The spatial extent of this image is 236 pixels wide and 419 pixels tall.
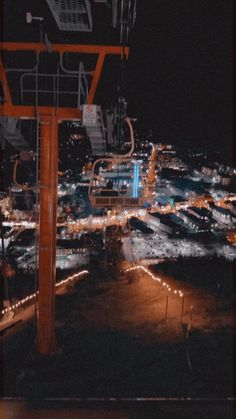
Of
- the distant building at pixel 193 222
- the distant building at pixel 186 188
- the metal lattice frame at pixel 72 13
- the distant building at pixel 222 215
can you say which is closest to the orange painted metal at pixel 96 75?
the metal lattice frame at pixel 72 13

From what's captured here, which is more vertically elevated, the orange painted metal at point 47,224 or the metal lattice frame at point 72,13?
the metal lattice frame at point 72,13

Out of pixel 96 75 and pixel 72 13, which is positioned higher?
pixel 72 13

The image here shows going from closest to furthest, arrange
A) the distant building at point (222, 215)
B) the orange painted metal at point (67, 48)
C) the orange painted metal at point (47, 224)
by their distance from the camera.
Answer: the orange painted metal at point (67, 48) → the orange painted metal at point (47, 224) → the distant building at point (222, 215)

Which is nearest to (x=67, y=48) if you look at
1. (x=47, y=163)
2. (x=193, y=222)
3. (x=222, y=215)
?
(x=47, y=163)

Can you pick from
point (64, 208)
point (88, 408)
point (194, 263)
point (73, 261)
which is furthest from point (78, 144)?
point (88, 408)

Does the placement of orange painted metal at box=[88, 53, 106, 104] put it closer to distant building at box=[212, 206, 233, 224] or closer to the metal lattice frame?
the metal lattice frame

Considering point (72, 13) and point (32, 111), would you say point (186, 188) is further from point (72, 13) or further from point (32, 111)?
point (72, 13)

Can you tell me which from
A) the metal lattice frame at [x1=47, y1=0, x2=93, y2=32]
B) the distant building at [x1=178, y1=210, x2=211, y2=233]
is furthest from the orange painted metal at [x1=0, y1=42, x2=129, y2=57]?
the distant building at [x1=178, y1=210, x2=211, y2=233]

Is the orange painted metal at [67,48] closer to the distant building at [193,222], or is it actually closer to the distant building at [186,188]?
the distant building at [193,222]
